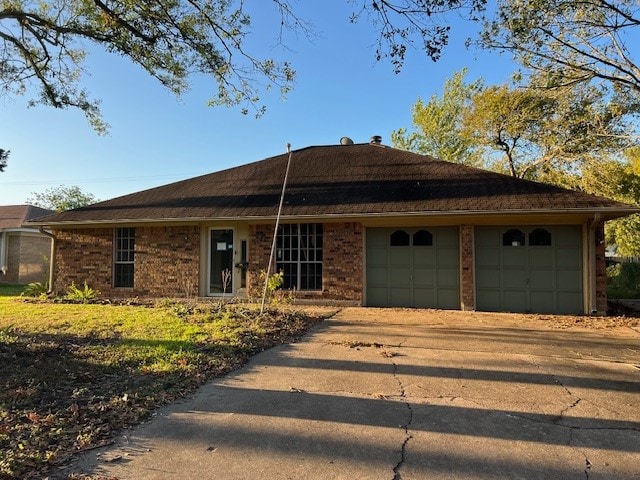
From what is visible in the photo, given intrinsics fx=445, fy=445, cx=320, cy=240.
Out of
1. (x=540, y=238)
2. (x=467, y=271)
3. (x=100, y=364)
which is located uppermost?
(x=540, y=238)

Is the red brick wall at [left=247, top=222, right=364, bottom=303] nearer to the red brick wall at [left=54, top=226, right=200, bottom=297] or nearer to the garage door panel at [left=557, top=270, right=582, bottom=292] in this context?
the red brick wall at [left=54, top=226, right=200, bottom=297]

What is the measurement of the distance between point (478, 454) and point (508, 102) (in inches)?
849

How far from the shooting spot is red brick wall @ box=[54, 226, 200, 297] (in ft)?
43.9

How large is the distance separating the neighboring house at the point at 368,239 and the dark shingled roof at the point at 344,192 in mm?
61

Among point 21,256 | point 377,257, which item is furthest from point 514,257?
point 21,256

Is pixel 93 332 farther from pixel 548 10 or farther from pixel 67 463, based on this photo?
pixel 548 10

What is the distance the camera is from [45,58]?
34.9 ft

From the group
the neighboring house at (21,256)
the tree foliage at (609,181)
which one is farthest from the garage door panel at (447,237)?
the neighboring house at (21,256)

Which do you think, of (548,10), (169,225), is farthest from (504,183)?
A: (169,225)

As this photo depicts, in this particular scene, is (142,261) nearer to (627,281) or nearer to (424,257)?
(424,257)

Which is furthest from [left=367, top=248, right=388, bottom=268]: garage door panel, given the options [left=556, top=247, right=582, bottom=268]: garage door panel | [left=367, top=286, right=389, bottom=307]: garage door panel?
[left=556, top=247, right=582, bottom=268]: garage door panel

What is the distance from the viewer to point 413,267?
12.1 meters

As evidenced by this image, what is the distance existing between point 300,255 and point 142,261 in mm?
5040

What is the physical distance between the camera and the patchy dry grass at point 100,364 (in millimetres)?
3559
